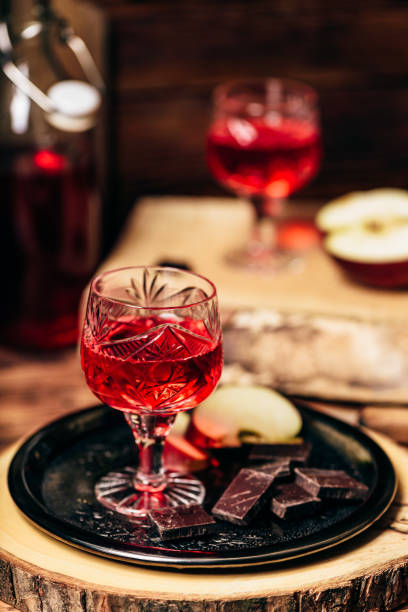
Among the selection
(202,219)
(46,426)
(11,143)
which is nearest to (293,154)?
(202,219)

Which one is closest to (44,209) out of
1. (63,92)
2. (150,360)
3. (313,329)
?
(63,92)

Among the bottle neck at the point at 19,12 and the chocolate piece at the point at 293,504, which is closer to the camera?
the chocolate piece at the point at 293,504

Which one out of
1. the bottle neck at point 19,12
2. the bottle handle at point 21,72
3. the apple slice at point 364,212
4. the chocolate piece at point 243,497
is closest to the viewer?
the chocolate piece at point 243,497

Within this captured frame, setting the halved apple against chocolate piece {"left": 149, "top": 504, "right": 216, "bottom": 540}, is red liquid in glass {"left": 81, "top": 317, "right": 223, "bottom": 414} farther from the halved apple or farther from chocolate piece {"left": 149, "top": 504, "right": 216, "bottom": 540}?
the halved apple

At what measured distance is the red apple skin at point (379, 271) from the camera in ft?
4.90

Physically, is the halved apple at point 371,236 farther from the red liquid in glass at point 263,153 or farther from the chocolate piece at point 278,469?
the chocolate piece at point 278,469

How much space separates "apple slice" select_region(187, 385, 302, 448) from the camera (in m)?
1.11

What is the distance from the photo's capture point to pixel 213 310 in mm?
967

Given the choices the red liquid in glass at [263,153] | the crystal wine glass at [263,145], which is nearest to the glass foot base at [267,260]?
the crystal wine glass at [263,145]

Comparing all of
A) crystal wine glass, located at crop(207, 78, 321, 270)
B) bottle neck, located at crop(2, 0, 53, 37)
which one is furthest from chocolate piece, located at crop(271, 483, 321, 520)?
bottle neck, located at crop(2, 0, 53, 37)

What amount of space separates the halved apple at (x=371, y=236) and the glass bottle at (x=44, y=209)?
43 cm

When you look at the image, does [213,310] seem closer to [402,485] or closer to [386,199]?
[402,485]

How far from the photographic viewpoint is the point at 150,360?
3.00 ft

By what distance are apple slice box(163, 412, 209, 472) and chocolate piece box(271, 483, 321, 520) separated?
0.44ft
